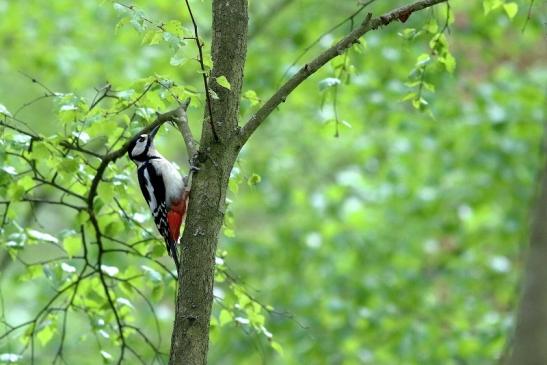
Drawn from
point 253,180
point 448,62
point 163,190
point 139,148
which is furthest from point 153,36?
point 139,148

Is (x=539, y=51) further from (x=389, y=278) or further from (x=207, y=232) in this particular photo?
(x=207, y=232)

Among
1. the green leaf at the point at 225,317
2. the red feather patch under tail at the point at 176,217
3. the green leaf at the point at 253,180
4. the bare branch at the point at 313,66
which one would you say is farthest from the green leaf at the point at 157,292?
the bare branch at the point at 313,66

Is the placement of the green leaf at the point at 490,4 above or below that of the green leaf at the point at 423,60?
above

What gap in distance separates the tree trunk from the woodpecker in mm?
999

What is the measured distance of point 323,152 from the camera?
9500mm

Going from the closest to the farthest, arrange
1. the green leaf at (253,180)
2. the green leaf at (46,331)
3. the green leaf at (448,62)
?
the green leaf at (253,180)
the green leaf at (448,62)
the green leaf at (46,331)

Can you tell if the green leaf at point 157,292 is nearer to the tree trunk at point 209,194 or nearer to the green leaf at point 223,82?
the tree trunk at point 209,194

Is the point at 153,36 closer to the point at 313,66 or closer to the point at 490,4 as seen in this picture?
the point at 313,66

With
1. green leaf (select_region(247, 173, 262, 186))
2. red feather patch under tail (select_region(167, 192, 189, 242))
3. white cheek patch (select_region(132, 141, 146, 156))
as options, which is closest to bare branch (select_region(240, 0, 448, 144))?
green leaf (select_region(247, 173, 262, 186))

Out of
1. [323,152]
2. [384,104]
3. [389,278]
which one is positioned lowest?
[389,278]

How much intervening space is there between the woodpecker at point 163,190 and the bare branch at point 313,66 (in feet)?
3.50

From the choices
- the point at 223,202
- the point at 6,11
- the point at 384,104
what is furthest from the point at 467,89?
the point at 223,202

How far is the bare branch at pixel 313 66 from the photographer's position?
2689 millimetres

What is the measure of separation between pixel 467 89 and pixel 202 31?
252 cm
